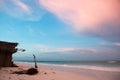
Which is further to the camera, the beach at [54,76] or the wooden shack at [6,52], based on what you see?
the wooden shack at [6,52]

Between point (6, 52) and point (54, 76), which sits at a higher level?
Result: point (6, 52)

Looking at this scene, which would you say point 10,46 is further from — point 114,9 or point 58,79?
point 114,9

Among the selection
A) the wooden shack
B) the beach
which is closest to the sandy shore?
the beach

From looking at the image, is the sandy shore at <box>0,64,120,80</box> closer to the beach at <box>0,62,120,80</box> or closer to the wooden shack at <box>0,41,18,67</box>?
the beach at <box>0,62,120,80</box>

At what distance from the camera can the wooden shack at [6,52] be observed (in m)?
7.16

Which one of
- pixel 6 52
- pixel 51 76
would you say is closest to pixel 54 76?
pixel 51 76

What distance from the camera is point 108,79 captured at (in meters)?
5.64

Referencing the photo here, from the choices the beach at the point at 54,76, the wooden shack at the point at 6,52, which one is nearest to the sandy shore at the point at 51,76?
the beach at the point at 54,76

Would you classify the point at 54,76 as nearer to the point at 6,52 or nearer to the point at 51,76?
the point at 51,76


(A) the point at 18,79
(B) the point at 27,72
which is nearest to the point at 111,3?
(A) the point at 18,79

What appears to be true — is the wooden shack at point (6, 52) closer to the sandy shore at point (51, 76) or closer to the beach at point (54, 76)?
the beach at point (54, 76)

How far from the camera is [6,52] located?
746 centimetres

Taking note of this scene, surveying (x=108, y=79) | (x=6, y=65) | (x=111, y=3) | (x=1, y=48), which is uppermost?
(x=111, y=3)

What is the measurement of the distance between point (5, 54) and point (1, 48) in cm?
42
